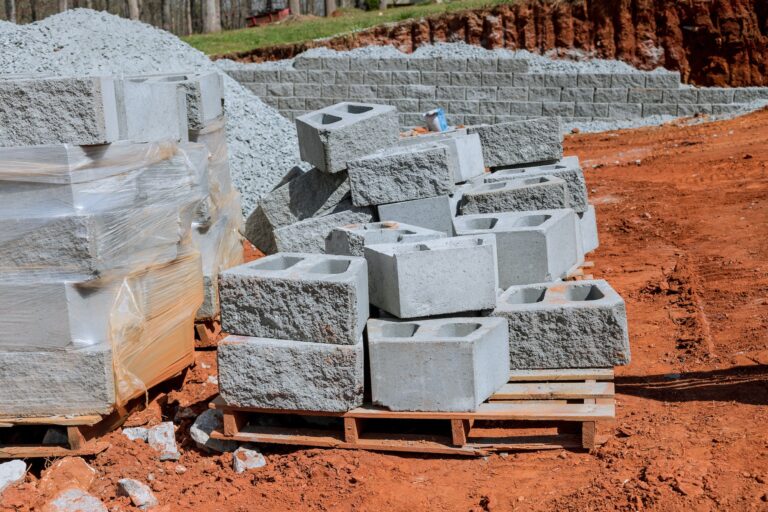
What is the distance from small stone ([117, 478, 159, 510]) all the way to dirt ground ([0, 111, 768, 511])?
64 mm

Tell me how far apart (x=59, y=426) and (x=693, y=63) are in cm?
1638

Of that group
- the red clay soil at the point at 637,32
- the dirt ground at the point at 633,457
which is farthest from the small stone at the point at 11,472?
the red clay soil at the point at 637,32

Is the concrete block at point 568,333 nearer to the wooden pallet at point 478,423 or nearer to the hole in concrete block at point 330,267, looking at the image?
the wooden pallet at point 478,423

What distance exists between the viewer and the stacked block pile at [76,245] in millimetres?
5090

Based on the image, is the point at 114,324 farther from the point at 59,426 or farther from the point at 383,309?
the point at 383,309

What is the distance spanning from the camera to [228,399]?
528 centimetres

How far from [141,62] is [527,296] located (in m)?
10.1

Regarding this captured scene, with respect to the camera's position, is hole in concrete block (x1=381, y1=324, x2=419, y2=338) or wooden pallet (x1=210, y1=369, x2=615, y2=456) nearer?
wooden pallet (x1=210, y1=369, x2=615, y2=456)

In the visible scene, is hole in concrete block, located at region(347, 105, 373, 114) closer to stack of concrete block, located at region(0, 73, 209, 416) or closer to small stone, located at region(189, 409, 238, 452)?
stack of concrete block, located at region(0, 73, 209, 416)

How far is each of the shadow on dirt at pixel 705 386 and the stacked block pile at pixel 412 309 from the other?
2.02ft

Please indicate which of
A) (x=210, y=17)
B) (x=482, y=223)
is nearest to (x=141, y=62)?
(x=482, y=223)

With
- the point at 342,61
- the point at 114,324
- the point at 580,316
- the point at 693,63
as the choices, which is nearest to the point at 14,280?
the point at 114,324

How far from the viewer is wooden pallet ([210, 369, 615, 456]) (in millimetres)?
5087

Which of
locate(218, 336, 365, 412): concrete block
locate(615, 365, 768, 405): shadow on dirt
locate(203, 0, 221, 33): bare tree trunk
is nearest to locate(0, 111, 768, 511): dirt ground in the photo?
locate(615, 365, 768, 405): shadow on dirt
